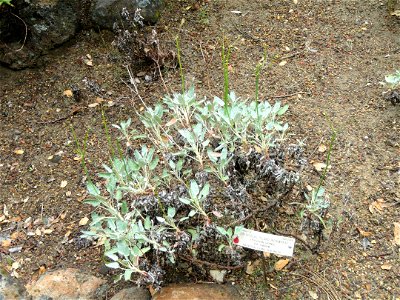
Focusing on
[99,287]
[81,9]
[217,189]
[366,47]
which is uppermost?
[81,9]

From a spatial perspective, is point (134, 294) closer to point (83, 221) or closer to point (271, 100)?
point (83, 221)

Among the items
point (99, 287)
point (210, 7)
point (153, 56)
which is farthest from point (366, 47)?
point (99, 287)

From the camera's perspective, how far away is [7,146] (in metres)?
2.97

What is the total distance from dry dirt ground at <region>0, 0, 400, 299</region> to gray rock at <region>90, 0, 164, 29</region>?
112 mm

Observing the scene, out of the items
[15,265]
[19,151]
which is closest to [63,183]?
[19,151]

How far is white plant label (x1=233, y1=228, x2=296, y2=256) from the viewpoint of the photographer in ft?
6.43

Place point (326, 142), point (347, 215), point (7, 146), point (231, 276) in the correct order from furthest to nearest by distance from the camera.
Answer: point (7, 146) → point (326, 142) → point (347, 215) → point (231, 276)

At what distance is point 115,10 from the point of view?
10.9ft

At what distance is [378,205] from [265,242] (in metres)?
0.79

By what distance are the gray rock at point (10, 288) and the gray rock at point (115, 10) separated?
1893mm

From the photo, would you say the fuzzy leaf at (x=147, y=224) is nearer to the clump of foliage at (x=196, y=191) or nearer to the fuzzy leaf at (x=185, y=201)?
the clump of foliage at (x=196, y=191)

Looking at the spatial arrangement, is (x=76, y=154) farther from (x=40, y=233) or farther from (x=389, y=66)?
(x=389, y=66)

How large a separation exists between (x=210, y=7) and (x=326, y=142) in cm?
151

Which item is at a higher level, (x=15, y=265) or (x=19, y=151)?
(x=19, y=151)
